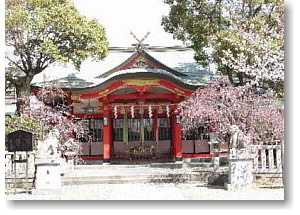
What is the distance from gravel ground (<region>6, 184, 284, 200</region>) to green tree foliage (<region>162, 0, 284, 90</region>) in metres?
2.70

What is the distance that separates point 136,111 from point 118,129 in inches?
42.5

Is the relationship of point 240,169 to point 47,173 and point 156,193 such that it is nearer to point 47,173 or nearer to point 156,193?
point 156,193

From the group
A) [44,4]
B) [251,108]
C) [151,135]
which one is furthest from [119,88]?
[251,108]

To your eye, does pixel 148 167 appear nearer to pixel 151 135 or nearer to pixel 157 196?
pixel 151 135

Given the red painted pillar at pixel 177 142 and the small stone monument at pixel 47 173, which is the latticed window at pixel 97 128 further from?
the small stone monument at pixel 47 173

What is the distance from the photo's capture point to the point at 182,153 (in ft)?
42.2

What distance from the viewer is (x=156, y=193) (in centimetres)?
777

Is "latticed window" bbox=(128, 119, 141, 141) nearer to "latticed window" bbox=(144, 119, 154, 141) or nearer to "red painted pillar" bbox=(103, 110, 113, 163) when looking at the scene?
"latticed window" bbox=(144, 119, 154, 141)

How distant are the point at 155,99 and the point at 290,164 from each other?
6309mm

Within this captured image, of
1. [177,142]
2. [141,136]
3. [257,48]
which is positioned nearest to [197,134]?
[177,142]

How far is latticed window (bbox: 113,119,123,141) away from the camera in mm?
13523

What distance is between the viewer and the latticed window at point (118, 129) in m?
13.5

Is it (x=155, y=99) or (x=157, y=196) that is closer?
(x=157, y=196)

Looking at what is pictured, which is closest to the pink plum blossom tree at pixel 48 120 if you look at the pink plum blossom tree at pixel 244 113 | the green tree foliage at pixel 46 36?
the green tree foliage at pixel 46 36
